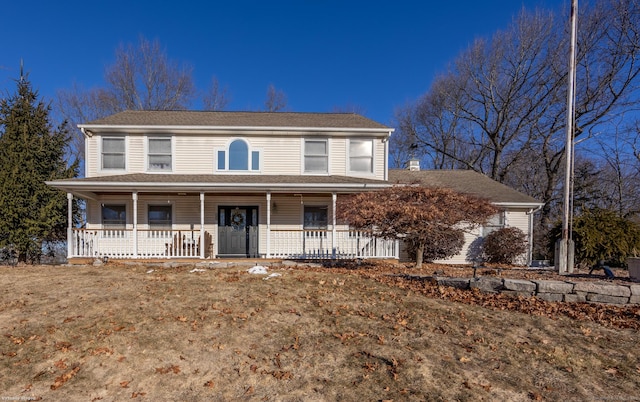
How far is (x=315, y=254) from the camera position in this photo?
1169 centimetres

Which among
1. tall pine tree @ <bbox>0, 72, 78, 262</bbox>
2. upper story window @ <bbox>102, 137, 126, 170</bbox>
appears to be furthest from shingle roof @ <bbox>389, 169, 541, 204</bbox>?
tall pine tree @ <bbox>0, 72, 78, 262</bbox>

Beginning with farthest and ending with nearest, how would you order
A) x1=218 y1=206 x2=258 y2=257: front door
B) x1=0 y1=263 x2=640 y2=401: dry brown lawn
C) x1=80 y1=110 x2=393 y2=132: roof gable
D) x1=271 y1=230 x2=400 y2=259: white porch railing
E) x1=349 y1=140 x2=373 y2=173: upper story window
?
x1=349 y1=140 x2=373 y2=173: upper story window
x1=218 y1=206 x2=258 y2=257: front door
x1=80 y1=110 x2=393 y2=132: roof gable
x1=271 y1=230 x2=400 y2=259: white porch railing
x1=0 y1=263 x2=640 y2=401: dry brown lawn

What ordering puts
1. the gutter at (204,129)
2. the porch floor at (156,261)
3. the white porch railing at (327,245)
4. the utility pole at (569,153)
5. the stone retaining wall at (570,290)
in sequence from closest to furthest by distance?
the stone retaining wall at (570,290) < the utility pole at (569,153) < the porch floor at (156,261) < the white porch railing at (327,245) < the gutter at (204,129)

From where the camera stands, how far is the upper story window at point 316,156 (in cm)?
1299

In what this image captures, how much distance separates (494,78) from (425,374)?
2354cm

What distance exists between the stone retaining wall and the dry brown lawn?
0.29 m

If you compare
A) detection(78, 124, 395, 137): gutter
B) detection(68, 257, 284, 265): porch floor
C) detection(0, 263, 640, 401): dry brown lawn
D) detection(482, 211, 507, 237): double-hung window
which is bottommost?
detection(68, 257, 284, 265): porch floor

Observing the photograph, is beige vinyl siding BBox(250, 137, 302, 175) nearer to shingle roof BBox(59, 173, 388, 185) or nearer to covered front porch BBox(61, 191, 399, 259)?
shingle roof BBox(59, 173, 388, 185)

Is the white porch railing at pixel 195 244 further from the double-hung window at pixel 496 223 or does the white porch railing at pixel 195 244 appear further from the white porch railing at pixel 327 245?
the double-hung window at pixel 496 223

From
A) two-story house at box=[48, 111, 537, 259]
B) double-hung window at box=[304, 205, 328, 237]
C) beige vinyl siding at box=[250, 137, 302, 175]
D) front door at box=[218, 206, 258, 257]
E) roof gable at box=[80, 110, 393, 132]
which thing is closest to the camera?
two-story house at box=[48, 111, 537, 259]

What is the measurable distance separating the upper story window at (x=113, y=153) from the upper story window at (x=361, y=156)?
8804 millimetres

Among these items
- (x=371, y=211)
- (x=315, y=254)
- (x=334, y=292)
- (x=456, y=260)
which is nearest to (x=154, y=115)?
(x=315, y=254)

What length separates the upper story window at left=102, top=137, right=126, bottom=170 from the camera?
1252 cm

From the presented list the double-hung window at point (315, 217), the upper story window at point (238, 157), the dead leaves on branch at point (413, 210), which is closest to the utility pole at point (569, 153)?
the dead leaves on branch at point (413, 210)
